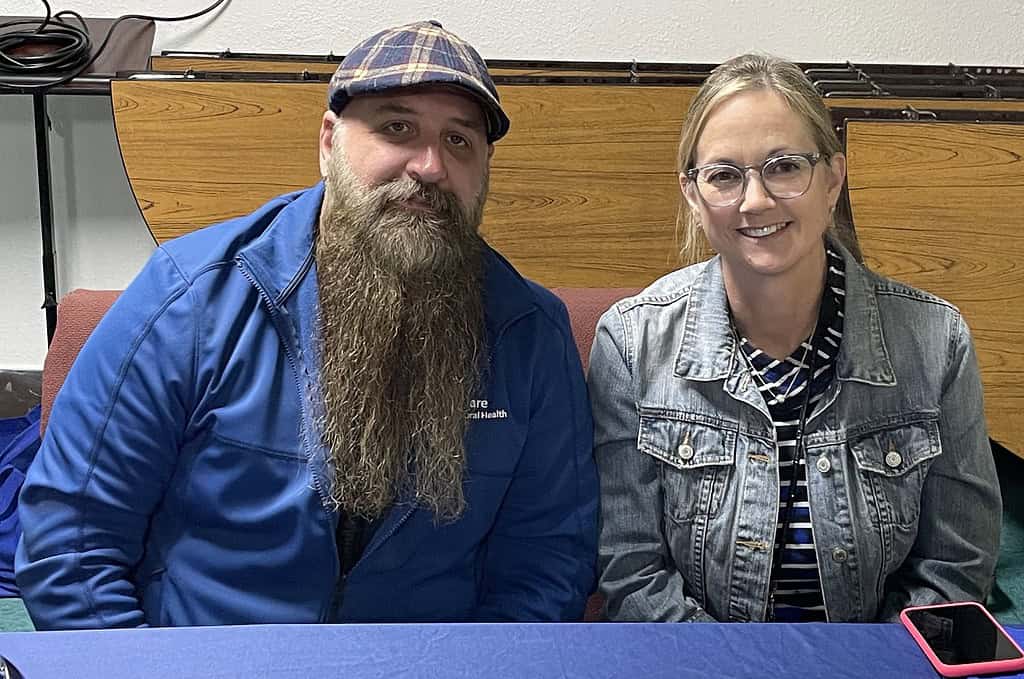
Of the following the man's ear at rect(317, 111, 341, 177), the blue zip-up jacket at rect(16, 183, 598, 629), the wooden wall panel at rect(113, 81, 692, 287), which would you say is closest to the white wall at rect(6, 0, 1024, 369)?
the wooden wall panel at rect(113, 81, 692, 287)

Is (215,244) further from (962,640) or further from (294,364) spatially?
(962,640)

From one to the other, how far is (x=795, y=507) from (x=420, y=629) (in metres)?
0.61

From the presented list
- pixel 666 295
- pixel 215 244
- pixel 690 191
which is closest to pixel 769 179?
pixel 690 191

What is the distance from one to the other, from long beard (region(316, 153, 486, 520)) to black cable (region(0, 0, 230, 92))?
163 cm

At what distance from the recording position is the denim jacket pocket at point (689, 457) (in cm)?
152

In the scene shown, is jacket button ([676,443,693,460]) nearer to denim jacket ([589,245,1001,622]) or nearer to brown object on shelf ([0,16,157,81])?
denim jacket ([589,245,1001,622])

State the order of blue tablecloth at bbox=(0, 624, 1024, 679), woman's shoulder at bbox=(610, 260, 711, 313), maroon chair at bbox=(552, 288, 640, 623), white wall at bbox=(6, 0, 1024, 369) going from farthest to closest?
white wall at bbox=(6, 0, 1024, 369) → maroon chair at bbox=(552, 288, 640, 623) → woman's shoulder at bbox=(610, 260, 711, 313) → blue tablecloth at bbox=(0, 624, 1024, 679)

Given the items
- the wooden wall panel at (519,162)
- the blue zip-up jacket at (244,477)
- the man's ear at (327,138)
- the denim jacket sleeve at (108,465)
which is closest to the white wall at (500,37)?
the wooden wall panel at (519,162)

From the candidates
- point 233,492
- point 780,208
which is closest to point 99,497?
point 233,492

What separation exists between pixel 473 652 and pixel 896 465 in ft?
2.29

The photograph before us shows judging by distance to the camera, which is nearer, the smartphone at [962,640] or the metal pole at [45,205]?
the smartphone at [962,640]

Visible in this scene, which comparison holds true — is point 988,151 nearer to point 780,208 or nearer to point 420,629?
point 780,208

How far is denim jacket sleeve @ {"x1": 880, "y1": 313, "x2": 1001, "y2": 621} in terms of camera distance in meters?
1.51

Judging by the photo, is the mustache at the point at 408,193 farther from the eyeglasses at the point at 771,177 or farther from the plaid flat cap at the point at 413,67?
the eyeglasses at the point at 771,177
